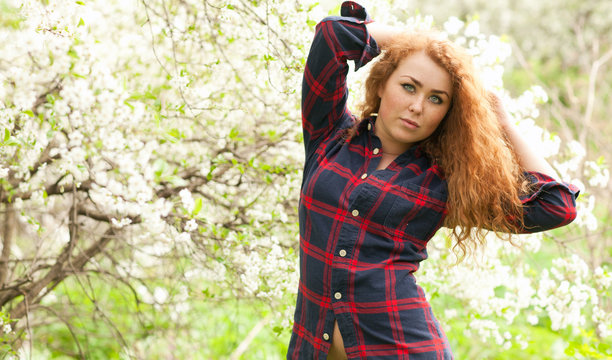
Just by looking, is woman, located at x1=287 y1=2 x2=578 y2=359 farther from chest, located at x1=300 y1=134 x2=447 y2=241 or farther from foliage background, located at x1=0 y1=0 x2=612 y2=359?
foliage background, located at x1=0 y1=0 x2=612 y2=359

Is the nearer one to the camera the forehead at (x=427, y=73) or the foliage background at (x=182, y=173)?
the forehead at (x=427, y=73)

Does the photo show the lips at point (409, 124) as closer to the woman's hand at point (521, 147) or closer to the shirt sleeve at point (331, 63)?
the shirt sleeve at point (331, 63)

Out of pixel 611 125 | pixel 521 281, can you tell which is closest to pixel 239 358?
pixel 521 281

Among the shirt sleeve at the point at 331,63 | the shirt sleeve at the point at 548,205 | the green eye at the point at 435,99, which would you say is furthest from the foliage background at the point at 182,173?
the shirt sleeve at the point at 548,205

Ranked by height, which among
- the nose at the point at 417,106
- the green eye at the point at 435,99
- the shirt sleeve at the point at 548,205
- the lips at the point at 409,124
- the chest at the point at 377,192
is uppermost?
the green eye at the point at 435,99

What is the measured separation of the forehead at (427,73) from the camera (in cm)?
172

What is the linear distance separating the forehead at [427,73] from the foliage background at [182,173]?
1.87ft

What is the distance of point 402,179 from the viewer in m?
1.75

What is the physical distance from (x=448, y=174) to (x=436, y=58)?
1.16ft

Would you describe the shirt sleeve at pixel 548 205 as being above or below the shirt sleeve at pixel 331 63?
below

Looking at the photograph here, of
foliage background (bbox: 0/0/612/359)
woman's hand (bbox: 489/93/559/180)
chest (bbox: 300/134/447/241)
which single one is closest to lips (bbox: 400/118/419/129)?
chest (bbox: 300/134/447/241)

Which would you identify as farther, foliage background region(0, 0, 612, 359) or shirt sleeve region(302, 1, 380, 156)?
foliage background region(0, 0, 612, 359)

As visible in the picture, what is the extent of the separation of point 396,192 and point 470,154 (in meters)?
0.25

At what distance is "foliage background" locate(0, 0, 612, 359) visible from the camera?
190 centimetres
